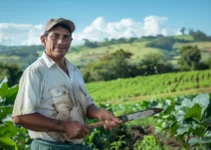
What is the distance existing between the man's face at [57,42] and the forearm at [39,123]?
435 mm

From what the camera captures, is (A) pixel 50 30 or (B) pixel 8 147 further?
(B) pixel 8 147

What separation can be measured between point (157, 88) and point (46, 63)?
3817 centimetres

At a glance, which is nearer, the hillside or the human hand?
the human hand

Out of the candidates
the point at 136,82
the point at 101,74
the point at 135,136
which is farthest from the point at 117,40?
the point at 135,136

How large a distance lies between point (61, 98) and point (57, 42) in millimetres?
362

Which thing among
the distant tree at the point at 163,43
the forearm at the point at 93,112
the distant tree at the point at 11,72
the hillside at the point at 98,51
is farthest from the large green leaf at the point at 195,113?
the distant tree at the point at 163,43

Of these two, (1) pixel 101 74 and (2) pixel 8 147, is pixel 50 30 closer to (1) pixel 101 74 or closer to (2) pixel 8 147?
(2) pixel 8 147

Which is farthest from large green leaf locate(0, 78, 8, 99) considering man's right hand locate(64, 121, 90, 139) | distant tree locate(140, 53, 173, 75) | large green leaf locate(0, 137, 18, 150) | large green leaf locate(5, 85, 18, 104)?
distant tree locate(140, 53, 173, 75)

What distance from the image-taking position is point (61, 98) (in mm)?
2285

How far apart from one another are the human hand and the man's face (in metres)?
0.50

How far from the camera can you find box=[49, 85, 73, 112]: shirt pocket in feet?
7.41

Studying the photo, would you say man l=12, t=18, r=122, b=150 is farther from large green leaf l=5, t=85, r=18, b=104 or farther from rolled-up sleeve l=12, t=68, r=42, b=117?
large green leaf l=5, t=85, r=18, b=104

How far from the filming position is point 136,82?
44.5 m

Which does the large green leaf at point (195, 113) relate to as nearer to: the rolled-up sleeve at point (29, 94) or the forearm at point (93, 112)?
the forearm at point (93, 112)
